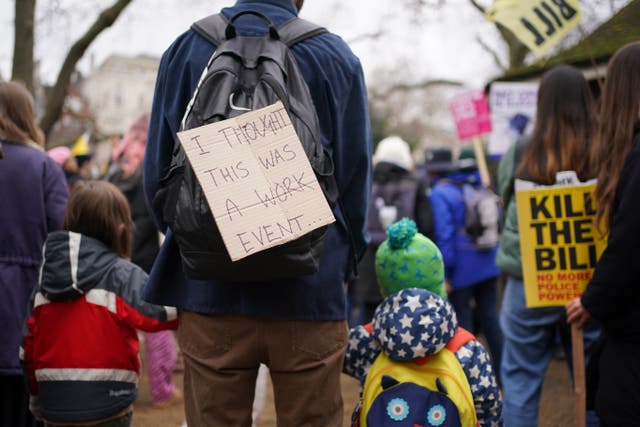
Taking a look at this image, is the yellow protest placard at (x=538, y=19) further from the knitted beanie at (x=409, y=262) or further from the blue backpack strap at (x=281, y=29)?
the blue backpack strap at (x=281, y=29)

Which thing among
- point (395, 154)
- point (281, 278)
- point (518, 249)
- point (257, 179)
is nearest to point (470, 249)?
point (395, 154)

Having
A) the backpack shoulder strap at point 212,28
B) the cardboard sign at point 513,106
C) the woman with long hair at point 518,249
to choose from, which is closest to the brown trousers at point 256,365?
the backpack shoulder strap at point 212,28

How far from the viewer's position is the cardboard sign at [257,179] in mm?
1845

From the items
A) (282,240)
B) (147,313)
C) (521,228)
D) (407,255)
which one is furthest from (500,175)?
(282,240)

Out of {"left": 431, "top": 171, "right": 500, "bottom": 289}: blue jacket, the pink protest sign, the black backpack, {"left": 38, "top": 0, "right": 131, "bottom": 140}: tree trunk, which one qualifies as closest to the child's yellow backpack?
the black backpack

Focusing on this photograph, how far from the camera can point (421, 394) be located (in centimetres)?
254

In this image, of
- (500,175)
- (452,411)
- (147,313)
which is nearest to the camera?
(452,411)

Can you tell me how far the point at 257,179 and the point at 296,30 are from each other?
0.60 m

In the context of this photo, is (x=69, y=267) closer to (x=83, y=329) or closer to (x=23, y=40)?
(x=83, y=329)

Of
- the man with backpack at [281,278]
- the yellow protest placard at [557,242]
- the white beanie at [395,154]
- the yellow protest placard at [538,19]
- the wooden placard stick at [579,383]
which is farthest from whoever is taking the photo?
the white beanie at [395,154]

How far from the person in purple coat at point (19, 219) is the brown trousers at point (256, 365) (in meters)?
1.46

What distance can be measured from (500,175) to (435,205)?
1872mm

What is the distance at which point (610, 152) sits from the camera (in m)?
2.79

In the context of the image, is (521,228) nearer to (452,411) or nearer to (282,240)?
(452,411)
